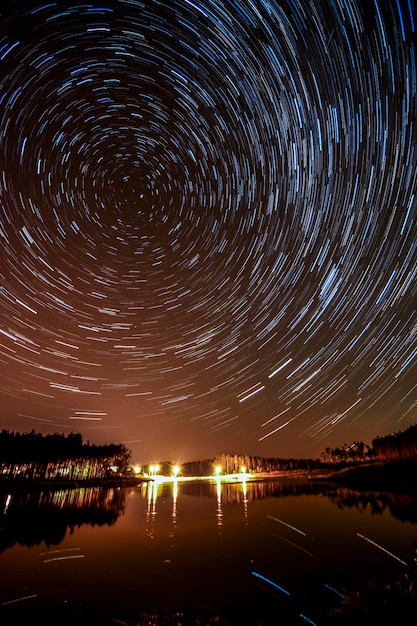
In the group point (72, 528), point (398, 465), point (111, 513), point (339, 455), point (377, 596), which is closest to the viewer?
point (377, 596)

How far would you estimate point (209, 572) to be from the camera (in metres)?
11.7

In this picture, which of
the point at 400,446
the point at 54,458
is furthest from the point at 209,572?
the point at 54,458

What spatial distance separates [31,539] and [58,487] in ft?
182

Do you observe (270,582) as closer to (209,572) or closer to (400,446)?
(209,572)

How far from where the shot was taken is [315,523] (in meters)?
21.1

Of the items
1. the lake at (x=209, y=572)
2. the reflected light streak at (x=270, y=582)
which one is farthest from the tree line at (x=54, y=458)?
the reflected light streak at (x=270, y=582)

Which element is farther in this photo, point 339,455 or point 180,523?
point 339,455

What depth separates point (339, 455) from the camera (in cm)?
17312

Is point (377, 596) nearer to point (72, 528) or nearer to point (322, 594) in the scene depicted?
point (322, 594)

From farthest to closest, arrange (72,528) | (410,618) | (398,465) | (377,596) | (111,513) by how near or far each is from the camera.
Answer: (398,465), (111,513), (72,528), (377,596), (410,618)

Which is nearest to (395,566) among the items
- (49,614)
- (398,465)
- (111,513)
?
(49,614)

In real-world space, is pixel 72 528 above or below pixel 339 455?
below

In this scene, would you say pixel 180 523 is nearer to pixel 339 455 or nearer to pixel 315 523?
pixel 315 523

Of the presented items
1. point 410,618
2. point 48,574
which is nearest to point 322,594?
point 410,618
